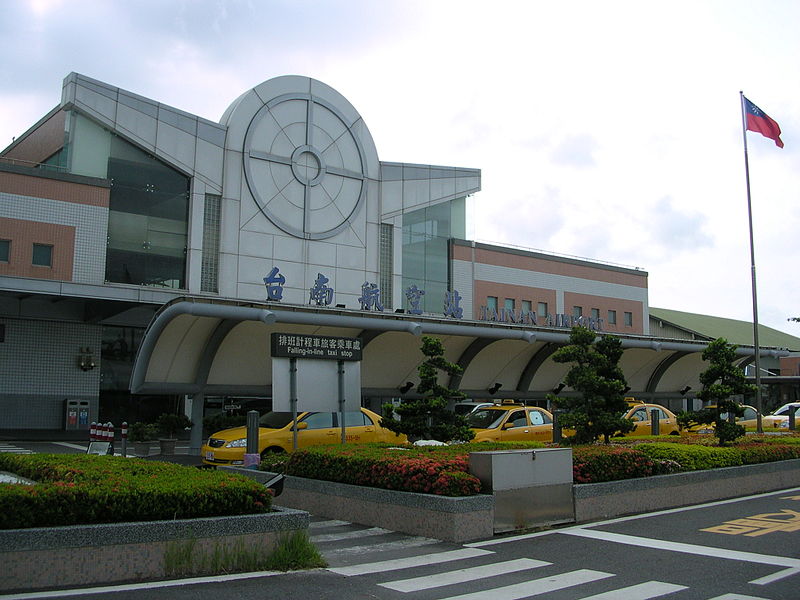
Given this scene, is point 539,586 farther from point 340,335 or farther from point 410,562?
point 340,335

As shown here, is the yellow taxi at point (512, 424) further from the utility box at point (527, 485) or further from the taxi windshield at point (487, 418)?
the utility box at point (527, 485)

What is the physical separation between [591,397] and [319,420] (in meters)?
6.42

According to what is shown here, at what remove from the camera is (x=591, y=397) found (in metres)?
15.2

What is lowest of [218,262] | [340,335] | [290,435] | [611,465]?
[611,465]

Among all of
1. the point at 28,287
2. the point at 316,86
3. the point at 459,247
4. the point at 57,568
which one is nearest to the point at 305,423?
the point at 57,568

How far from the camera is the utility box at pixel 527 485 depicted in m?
10.4

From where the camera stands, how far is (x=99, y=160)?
2989 cm

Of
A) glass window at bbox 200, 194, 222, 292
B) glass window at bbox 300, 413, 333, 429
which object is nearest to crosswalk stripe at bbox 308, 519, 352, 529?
glass window at bbox 300, 413, 333, 429

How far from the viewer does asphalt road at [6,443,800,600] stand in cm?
711

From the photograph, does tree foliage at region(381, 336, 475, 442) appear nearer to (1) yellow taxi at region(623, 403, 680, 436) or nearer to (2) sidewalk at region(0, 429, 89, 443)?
(1) yellow taxi at region(623, 403, 680, 436)

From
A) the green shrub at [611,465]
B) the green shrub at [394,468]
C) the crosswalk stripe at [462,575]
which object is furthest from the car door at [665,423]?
the crosswalk stripe at [462,575]

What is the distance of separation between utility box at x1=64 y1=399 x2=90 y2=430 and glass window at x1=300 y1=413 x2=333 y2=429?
15.8 m

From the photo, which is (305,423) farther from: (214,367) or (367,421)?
(214,367)

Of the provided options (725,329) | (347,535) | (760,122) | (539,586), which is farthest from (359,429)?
(725,329)
